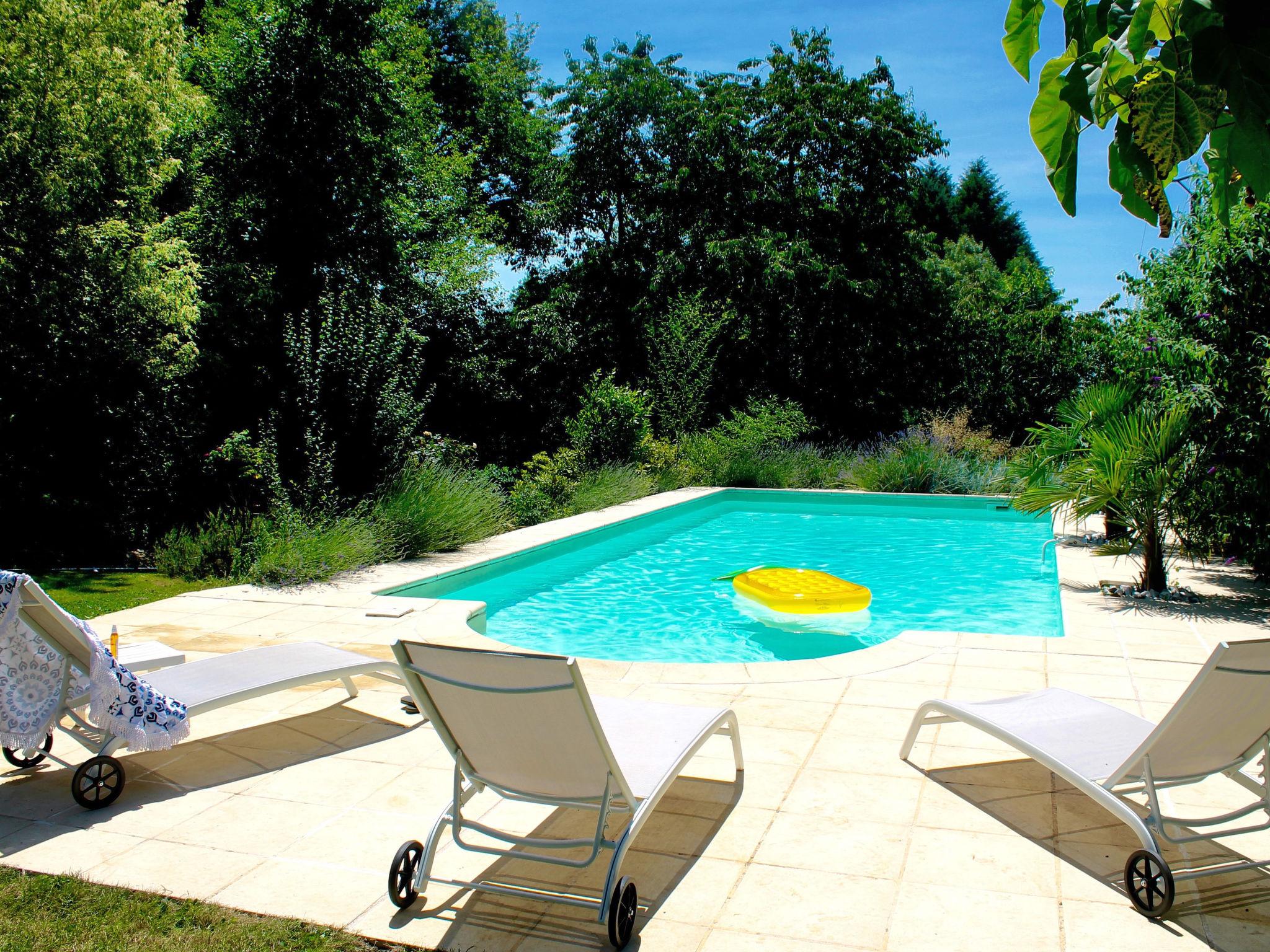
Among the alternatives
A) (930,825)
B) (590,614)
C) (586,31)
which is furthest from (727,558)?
(586,31)

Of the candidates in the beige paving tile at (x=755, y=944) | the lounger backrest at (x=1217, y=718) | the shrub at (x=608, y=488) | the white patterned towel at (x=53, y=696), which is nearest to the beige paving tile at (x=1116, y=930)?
the lounger backrest at (x=1217, y=718)

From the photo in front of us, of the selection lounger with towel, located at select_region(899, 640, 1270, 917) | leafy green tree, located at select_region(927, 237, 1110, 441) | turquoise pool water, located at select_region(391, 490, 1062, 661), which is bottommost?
turquoise pool water, located at select_region(391, 490, 1062, 661)

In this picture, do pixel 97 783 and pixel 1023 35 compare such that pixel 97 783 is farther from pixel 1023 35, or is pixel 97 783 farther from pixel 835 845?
pixel 1023 35

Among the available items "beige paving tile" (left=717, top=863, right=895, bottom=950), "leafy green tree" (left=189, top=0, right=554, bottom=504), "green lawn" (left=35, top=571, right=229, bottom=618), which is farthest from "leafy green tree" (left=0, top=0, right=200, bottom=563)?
"beige paving tile" (left=717, top=863, right=895, bottom=950)

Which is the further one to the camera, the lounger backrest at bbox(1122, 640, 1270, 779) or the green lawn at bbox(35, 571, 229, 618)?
the green lawn at bbox(35, 571, 229, 618)

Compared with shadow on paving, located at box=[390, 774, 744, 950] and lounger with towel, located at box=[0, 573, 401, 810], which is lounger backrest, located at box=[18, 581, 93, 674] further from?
→ shadow on paving, located at box=[390, 774, 744, 950]

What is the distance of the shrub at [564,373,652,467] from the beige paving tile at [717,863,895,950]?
41.0 ft

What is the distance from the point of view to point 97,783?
3531mm

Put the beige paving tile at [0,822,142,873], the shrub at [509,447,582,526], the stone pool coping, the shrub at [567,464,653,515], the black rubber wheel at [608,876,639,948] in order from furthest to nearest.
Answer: the shrub at [567,464,653,515] < the shrub at [509,447,582,526] < the stone pool coping < the beige paving tile at [0,822,142,873] < the black rubber wheel at [608,876,639,948]

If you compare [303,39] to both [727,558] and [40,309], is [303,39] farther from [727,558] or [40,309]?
[727,558]

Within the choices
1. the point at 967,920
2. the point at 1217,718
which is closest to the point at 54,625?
the point at 967,920

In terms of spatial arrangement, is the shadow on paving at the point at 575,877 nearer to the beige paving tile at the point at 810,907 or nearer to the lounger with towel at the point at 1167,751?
the beige paving tile at the point at 810,907

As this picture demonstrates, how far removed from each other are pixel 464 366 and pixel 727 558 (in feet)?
33.4

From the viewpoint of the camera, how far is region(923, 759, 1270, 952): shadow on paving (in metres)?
2.71
